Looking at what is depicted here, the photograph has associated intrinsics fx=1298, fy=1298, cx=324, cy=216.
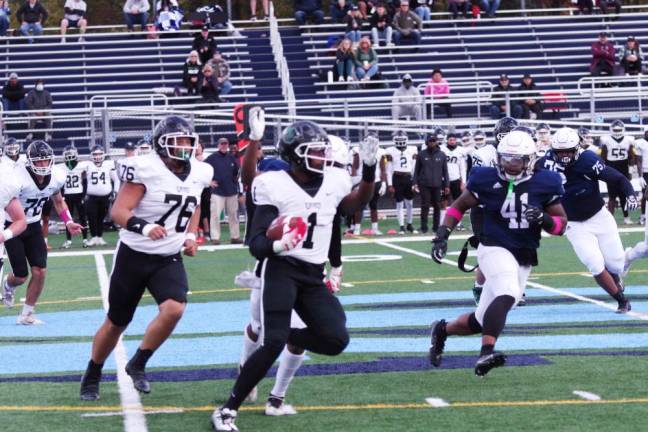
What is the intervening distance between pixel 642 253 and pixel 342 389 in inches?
224

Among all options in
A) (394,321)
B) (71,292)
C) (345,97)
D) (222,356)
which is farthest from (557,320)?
(345,97)

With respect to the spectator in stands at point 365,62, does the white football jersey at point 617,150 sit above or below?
below

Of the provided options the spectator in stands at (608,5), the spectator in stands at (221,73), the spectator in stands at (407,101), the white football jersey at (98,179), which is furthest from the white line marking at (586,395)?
the spectator in stands at (608,5)

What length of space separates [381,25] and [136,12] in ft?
18.9

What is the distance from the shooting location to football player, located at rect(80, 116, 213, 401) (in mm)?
7508

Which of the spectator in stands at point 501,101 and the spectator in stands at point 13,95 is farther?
the spectator in stands at point 501,101

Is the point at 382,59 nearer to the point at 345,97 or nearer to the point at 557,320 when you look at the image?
the point at 345,97

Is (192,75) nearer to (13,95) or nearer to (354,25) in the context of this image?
(13,95)

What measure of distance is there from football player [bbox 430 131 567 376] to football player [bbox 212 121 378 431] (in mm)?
1496

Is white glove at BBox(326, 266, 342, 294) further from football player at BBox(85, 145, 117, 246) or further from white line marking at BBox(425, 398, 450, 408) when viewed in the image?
football player at BBox(85, 145, 117, 246)

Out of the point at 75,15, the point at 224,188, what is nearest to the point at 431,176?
the point at 224,188

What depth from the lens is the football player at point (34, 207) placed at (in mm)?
11461

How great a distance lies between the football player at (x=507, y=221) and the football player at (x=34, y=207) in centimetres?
440

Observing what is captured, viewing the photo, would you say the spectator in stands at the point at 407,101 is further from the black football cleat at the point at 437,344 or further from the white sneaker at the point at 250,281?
the white sneaker at the point at 250,281
